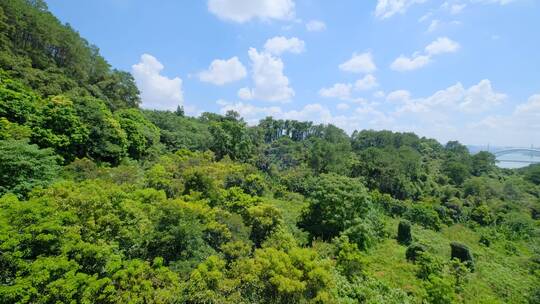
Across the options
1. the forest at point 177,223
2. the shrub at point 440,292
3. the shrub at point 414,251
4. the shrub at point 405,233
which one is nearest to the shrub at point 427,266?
the forest at point 177,223

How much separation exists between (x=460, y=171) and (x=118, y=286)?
54628 mm

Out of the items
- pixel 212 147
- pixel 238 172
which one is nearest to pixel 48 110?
pixel 238 172

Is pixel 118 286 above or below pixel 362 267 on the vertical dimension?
above

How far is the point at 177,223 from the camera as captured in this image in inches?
427

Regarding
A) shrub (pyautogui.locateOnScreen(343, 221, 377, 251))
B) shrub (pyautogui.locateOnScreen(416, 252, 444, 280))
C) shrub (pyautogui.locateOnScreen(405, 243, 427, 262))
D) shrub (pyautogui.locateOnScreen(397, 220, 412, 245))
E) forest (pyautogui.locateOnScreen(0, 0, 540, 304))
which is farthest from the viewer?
shrub (pyautogui.locateOnScreen(397, 220, 412, 245))

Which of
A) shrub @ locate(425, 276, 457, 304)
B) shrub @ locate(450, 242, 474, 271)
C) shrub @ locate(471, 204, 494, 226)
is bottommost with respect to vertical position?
shrub @ locate(471, 204, 494, 226)

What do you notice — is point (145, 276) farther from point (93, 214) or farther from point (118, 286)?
point (93, 214)

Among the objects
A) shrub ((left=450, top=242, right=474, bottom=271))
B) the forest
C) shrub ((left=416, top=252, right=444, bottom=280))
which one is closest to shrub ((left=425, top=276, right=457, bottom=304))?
the forest

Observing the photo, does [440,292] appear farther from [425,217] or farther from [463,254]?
[425,217]

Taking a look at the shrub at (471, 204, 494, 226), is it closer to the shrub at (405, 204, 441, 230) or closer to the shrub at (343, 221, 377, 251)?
the shrub at (405, 204, 441, 230)

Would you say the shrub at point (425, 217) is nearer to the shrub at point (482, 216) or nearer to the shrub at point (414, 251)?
the shrub at point (482, 216)

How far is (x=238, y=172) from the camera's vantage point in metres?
22.0

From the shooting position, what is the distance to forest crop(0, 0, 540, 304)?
7918mm

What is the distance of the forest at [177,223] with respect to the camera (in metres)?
7.92
